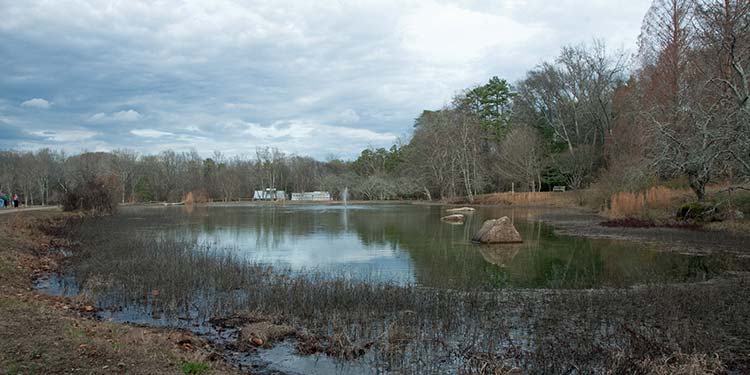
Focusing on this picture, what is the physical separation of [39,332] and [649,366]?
25.5ft

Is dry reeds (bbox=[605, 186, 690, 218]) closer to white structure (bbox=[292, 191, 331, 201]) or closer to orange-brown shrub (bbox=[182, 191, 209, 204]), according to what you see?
orange-brown shrub (bbox=[182, 191, 209, 204])

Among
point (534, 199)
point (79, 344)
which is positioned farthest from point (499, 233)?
point (534, 199)

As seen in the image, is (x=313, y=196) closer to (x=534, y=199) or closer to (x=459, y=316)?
(x=534, y=199)

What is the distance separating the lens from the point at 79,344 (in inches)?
243

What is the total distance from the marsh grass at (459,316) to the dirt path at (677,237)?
5964 mm

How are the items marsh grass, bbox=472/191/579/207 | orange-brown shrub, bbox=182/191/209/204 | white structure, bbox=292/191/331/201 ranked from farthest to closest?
white structure, bbox=292/191/331/201
orange-brown shrub, bbox=182/191/209/204
marsh grass, bbox=472/191/579/207

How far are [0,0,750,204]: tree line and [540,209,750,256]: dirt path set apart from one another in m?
2.34

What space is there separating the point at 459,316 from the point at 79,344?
Result: 577 centimetres

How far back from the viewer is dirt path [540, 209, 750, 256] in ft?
55.2

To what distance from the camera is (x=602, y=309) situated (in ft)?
29.6

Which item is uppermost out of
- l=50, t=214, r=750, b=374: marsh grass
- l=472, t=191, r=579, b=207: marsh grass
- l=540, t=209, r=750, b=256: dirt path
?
l=472, t=191, r=579, b=207: marsh grass

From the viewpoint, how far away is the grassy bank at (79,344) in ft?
18.0

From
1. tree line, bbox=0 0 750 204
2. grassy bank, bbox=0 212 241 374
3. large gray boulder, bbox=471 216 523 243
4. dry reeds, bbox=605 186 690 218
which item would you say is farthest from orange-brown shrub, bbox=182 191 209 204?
grassy bank, bbox=0 212 241 374

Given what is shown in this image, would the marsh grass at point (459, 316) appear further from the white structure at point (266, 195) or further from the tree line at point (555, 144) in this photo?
the white structure at point (266, 195)
